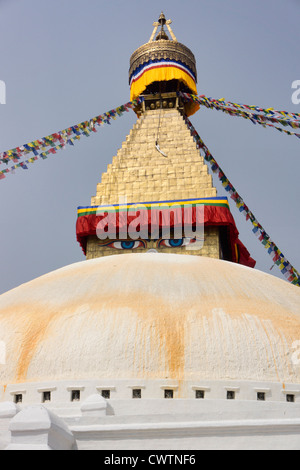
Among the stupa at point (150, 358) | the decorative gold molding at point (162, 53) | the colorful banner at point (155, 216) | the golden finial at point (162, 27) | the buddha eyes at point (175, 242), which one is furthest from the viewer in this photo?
the golden finial at point (162, 27)

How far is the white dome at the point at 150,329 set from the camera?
661cm

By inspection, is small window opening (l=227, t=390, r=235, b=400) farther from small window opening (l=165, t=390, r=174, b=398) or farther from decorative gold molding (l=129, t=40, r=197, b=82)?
decorative gold molding (l=129, t=40, r=197, b=82)

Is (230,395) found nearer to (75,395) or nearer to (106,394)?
(106,394)

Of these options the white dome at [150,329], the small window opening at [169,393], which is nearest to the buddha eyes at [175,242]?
the white dome at [150,329]

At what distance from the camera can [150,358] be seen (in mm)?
6617

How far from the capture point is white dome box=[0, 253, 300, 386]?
661 centimetres

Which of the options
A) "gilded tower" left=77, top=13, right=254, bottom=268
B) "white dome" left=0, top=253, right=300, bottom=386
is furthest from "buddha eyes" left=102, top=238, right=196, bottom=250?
"white dome" left=0, top=253, right=300, bottom=386

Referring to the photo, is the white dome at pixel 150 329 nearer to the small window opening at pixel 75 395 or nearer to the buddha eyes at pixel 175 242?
the small window opening at pixel 75 395

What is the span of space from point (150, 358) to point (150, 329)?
1.21 ft

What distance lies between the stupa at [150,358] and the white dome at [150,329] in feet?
0.04

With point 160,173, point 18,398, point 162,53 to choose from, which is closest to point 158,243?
point 160,173

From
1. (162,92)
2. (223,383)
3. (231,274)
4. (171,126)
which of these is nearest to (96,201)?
(171,126)
